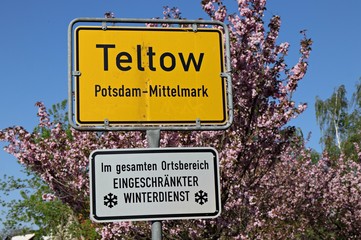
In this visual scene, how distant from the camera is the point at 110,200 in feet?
11.6

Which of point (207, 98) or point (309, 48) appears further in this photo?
point (309, 48)

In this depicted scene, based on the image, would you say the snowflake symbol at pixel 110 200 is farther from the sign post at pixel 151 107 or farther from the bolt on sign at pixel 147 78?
the bolt on sign at pixel 147 78

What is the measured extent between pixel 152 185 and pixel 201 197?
0.30 metres

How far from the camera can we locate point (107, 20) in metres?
3.80

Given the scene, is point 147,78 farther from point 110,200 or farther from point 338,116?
point 338,116

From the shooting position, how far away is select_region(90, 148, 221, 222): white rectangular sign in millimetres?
3537

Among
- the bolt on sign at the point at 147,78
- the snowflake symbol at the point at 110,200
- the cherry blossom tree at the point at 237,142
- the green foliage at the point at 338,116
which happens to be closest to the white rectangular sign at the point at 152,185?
the snowflake symbol at the point at 110,200

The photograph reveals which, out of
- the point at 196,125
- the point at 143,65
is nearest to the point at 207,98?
the point at 196,125

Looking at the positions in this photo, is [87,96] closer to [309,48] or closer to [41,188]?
[309,48]

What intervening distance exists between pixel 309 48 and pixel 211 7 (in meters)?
1.98

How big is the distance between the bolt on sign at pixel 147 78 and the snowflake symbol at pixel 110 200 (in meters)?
0.44

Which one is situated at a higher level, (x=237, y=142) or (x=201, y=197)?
(x=237, y=142)

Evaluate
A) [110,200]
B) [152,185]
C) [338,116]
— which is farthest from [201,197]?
[338,116]

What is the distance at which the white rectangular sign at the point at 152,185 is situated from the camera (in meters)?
3.54
